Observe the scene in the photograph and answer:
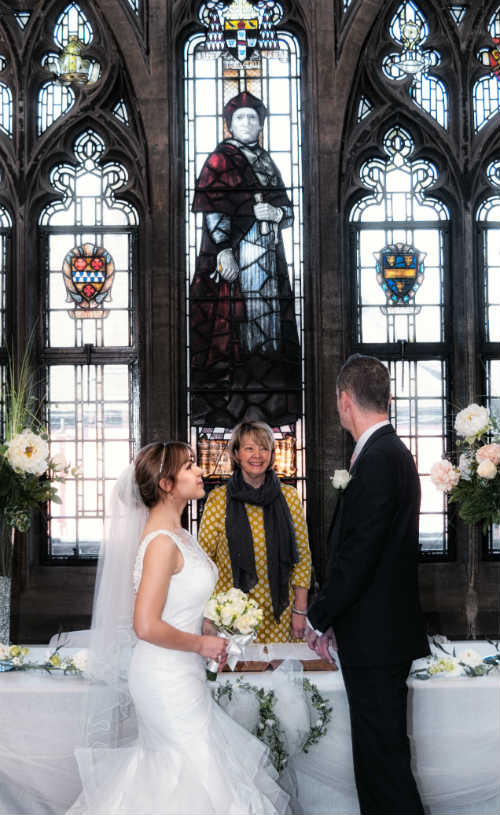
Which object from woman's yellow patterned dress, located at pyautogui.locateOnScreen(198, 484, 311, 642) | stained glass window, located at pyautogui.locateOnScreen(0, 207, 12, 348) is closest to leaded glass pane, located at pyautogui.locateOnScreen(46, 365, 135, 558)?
stained glass window, located at pyautogui.locateOnScreen(0, 207, 12, 348)

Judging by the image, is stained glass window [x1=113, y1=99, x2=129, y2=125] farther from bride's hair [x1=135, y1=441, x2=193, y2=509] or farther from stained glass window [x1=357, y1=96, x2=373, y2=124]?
bride's hair [x1=135, y1=441, x2=193, y2=509]

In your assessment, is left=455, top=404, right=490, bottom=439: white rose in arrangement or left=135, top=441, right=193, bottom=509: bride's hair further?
left=455, top=404, right=490, bottom=439: white rose in arrangement

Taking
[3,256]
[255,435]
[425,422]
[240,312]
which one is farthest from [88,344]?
[255,435]

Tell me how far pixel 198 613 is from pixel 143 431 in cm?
347

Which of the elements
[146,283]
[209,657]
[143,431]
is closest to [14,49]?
[146,283]

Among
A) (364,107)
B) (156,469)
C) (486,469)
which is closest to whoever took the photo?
(156,469)

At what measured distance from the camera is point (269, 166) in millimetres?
6441

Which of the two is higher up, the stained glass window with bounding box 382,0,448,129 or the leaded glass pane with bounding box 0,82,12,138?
the stained glass window with bounding box 382,0,448,129

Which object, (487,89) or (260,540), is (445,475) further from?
(487,89)

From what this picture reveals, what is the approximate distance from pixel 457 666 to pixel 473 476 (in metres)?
0.88

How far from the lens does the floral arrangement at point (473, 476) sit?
375 cm

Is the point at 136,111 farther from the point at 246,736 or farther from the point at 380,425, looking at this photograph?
the point at 246,736

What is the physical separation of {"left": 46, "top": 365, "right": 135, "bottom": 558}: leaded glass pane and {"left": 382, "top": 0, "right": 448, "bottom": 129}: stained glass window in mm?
2957

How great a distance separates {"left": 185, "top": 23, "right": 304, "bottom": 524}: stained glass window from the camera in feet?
20.7
